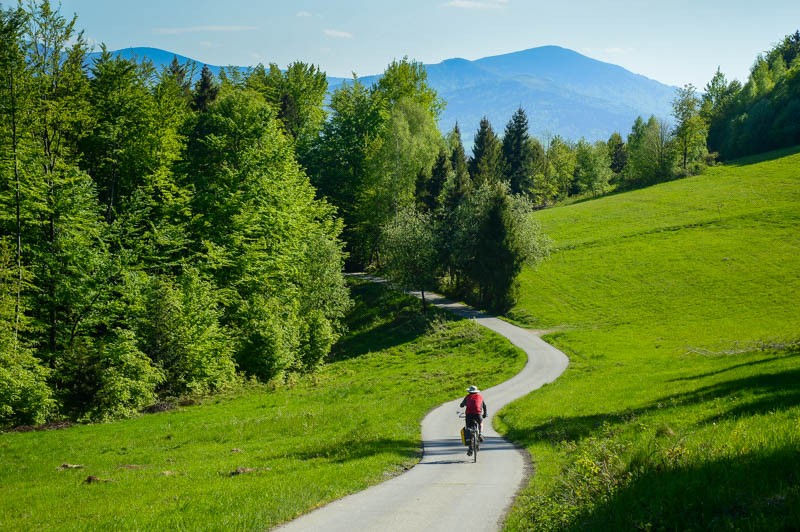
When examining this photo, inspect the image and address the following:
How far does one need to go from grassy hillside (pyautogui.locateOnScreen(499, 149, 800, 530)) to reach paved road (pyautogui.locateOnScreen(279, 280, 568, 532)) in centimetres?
93

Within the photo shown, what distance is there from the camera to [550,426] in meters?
22.8

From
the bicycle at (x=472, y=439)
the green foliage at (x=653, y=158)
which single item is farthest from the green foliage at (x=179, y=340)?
the green foliage at (x=653, y=158)

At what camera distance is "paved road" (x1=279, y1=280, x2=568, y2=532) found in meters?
12.2

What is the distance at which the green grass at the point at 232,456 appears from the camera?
13562 millimetres

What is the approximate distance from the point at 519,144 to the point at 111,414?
87.0 metres

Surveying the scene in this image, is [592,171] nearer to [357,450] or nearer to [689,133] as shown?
[689,133]

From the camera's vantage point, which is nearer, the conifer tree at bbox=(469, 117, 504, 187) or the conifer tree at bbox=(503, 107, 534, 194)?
the conifer tree at bbox=(469, 117, 504, 187)

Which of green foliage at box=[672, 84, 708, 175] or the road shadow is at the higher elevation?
green foliage at box=[672, 84, 708, 175]

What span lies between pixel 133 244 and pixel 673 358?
39451mm

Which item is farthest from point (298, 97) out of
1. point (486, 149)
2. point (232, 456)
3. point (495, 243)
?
point (232, 456)

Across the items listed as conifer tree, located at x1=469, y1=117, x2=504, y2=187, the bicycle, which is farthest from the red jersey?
conifer tree, located at x1=469, y1=117, x2=504, y2=187

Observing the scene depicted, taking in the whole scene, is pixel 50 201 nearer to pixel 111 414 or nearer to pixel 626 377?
pixel 111 414

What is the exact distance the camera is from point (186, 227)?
47.4 metres

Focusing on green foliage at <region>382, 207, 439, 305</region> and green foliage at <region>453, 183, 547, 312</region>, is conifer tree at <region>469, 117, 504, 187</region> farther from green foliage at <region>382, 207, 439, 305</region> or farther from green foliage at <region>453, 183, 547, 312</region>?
green foliage at <region>382, 207, 439, 305</region>
